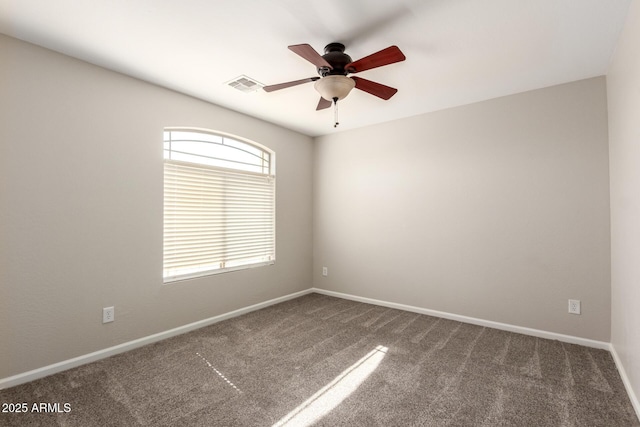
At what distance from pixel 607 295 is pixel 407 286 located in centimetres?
191

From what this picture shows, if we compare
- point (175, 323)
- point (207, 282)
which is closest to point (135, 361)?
point (175, 323)

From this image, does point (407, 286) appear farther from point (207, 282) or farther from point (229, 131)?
point (229, 131)

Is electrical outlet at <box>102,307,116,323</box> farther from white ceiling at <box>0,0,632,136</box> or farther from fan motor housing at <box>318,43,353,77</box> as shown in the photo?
fan motor housing at <box>318,43,353,77</box>

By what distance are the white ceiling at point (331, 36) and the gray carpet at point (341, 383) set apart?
8.32ft

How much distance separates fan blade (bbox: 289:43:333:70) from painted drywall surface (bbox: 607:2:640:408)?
1874mm

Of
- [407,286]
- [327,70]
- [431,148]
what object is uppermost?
[327,70]

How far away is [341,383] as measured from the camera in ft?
7.13

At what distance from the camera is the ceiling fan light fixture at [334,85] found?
2170 mm

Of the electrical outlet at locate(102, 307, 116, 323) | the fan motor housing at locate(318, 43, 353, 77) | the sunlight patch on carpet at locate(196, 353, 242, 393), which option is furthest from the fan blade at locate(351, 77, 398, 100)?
the electrical outlet at locate(102, 307, 116, 323)

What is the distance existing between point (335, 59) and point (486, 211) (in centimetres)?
239

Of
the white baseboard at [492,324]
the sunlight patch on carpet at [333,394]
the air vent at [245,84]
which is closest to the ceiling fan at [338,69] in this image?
the air vent at [245,84]

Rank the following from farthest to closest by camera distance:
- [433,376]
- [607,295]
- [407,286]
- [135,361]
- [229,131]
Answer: [407,286] < [229,131] < [607,295] < [135,361] < [433,376]

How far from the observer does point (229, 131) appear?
3.60 meters

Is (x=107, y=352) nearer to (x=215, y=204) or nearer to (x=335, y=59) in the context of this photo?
(x=215, y=204)
